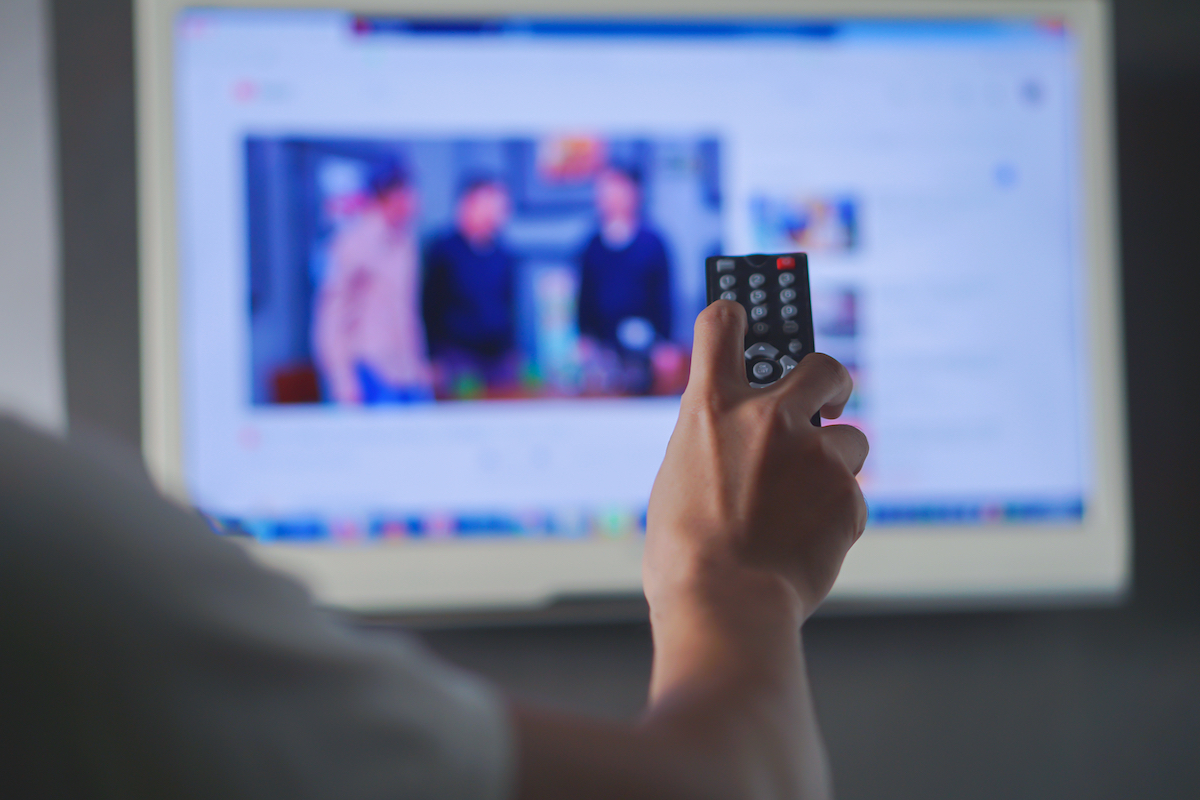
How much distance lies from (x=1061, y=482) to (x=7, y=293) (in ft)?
4.56

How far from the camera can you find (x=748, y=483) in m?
0.36

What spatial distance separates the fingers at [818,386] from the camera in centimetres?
38

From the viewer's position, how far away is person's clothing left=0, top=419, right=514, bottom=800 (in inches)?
7.8

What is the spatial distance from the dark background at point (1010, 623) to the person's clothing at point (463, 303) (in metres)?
0.38

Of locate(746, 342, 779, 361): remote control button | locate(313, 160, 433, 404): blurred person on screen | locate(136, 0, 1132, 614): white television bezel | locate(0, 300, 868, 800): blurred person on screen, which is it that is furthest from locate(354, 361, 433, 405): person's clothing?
locate(0, 300, 868, 800): blurred person on screen

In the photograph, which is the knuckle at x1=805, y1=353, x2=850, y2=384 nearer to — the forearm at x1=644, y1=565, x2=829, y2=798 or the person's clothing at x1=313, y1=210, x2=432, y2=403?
the forearm at x1=644, y1=565, x2=829, y2=798

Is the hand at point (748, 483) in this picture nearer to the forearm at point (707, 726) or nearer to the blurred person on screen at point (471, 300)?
the forearm at point (707, 726)

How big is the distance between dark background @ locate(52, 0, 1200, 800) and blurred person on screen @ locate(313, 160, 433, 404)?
0.27 meters

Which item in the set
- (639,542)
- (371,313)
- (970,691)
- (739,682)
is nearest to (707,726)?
(739,682)

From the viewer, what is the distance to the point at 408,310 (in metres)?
0.96

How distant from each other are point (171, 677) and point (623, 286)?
0.82 m

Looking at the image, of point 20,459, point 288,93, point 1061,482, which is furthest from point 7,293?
point 1061,482

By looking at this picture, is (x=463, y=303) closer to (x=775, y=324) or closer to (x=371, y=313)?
(x=371, y=313)

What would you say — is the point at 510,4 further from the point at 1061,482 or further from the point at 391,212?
the point at 1061,482
